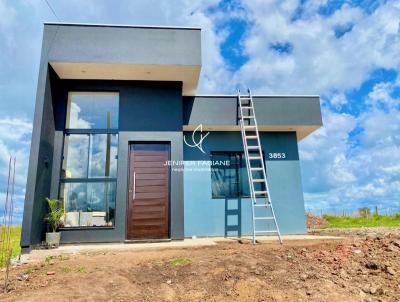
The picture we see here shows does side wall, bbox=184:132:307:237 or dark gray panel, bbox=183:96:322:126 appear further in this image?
dark gray panel, bbox=183:96:322:126

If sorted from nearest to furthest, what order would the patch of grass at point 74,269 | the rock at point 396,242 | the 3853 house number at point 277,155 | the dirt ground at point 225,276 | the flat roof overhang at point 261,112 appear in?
the dirt ground at point 225,276 < the patch of grass at point 74,269 < the rock at point 396,242 < the flat roof overhang at point 261,112 < the 3853 house number at point 277,155

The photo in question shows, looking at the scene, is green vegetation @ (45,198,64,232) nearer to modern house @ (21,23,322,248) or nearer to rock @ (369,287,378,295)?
modern house @ (21,23,322,248)

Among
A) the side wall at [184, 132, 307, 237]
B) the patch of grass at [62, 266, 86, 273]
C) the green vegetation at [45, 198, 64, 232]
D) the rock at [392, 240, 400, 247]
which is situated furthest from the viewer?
the side wall at [184, 132, 307, 237]

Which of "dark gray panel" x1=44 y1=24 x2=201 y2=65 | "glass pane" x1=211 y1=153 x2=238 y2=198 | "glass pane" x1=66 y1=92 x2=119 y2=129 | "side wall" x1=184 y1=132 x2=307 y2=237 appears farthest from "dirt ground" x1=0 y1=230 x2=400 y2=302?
"dark gray panel" x1=44 y1=24 x2=201 y2=65

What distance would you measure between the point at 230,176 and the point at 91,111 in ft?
11.1

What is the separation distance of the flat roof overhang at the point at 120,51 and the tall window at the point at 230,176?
2.15m

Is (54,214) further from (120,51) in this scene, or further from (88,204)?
(120,51)

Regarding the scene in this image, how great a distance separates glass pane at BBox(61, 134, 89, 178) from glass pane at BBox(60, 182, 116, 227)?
0.23 metres

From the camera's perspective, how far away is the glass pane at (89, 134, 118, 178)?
605cm

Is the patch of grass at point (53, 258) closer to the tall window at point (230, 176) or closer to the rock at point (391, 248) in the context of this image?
the tall window at point (230, 176)

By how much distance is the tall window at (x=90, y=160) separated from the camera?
5871 millimetres

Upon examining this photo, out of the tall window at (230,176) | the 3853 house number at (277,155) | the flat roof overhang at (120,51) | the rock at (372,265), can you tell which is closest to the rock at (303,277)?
the rock at (372,265)

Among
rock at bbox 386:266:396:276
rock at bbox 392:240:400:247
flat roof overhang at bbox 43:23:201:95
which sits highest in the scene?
flat roof overhang at bbox 43:23:201:95

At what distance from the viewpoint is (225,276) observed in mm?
3262
